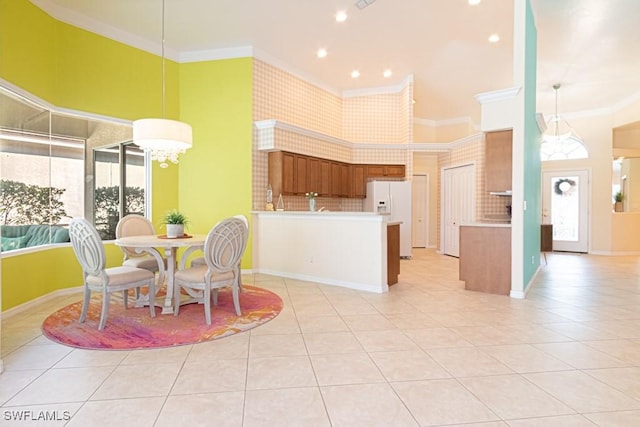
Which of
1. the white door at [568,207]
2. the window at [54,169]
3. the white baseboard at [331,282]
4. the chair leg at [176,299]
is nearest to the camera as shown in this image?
the chair leg at [176,299]

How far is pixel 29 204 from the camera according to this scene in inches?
165

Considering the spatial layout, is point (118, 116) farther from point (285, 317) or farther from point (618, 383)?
point (618, 383)

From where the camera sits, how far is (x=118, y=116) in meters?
5.14

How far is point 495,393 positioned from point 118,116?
18.6ft

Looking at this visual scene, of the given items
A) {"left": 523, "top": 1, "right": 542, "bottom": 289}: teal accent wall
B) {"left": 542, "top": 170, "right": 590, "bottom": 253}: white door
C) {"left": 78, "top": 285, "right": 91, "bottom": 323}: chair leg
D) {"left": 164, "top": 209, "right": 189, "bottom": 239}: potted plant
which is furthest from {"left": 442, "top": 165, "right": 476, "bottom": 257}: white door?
{"left": 78, "top": 285, "right": 91, "bottom": 323}: chair leg

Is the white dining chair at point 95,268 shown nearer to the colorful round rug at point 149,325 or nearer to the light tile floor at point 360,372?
the colorful round rug at point 149,325

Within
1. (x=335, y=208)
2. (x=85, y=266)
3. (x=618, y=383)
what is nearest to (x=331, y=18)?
(x=335, y=208)

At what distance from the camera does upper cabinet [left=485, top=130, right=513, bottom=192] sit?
14.6ft

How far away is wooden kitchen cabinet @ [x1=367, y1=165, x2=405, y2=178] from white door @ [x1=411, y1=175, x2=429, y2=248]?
6.52ft

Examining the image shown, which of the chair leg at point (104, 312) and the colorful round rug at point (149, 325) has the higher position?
the chair leg at point (104, 312)

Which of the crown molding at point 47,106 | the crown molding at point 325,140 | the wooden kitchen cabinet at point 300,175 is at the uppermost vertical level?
the crown molding at point 325,140

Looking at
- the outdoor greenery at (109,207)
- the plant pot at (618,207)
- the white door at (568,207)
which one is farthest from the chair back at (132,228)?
the plant pot at (618,207)

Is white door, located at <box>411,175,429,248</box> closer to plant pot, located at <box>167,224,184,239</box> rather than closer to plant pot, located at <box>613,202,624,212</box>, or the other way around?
plant pot, located at <box>613,202,624,212</box>

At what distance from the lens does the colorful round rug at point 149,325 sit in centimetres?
294
